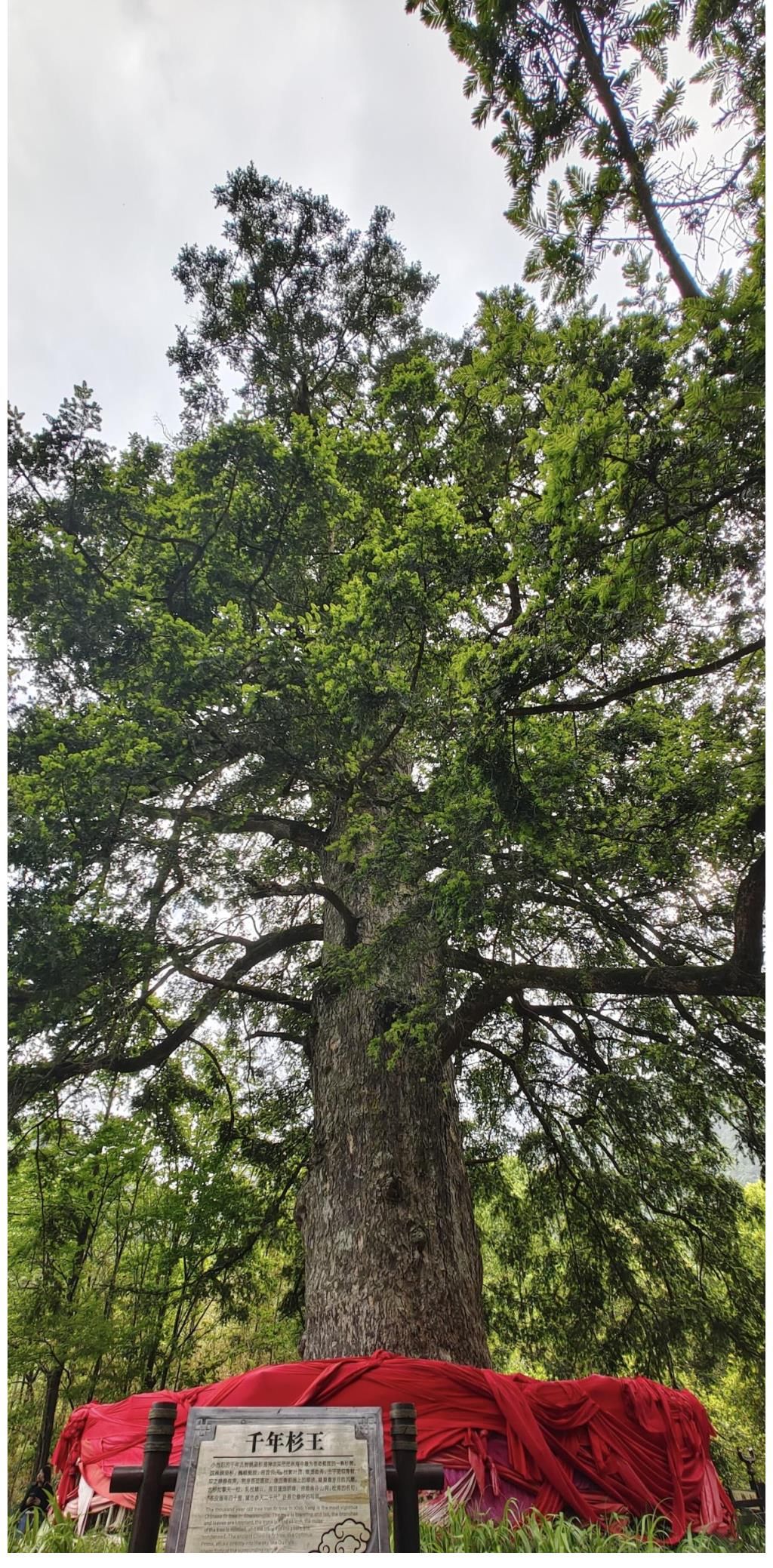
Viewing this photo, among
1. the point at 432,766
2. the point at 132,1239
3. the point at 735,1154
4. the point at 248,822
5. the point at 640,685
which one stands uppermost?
the point at 432,766

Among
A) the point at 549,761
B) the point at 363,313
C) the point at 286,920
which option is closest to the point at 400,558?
the point at 549,761

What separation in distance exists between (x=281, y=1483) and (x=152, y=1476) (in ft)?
1.32

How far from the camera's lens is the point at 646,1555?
8.11ft

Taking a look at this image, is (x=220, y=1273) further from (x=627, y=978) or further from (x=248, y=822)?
(x=627, y=978)

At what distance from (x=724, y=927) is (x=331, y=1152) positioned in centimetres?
330

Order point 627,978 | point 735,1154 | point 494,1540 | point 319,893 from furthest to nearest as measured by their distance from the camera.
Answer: point 735,1154 < point 319,893 < point 627,978 < point 494,1540

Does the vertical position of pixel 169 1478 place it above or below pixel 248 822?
below

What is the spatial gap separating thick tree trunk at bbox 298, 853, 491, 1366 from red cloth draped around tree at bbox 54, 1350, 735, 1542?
1.42 feet

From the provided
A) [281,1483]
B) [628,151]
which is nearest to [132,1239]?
[281,1483]

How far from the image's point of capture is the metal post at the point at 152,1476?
2219mm

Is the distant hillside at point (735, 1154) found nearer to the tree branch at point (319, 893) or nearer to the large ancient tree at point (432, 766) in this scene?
the large ancient tree at point (432, 766)

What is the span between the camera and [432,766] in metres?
6.45

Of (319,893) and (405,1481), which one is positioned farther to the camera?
(319,893)

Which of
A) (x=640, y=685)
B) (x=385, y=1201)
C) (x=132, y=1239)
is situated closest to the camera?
(x=640, y=685)
